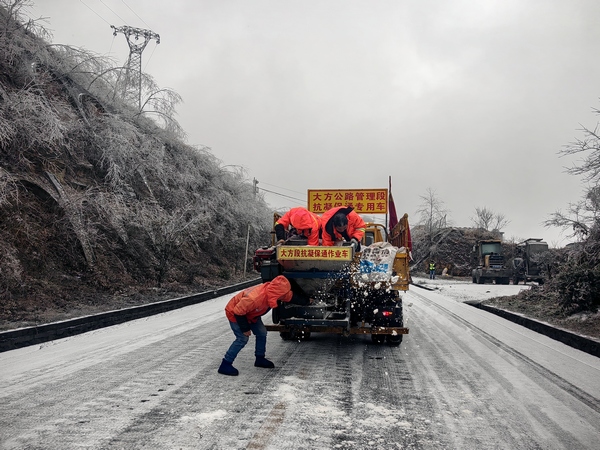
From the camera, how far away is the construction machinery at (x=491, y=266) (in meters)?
32.6

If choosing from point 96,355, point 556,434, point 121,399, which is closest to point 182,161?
point 96,355

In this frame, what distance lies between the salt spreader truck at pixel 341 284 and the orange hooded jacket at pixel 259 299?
1.21m

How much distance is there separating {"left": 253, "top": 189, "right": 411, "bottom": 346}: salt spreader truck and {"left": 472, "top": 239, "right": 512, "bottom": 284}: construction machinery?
91.1 feet

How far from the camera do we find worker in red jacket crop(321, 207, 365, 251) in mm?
7395

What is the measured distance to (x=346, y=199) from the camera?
49.4 ft

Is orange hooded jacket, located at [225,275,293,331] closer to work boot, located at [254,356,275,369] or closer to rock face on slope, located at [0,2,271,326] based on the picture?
work boot, located at [254,356,275,369]

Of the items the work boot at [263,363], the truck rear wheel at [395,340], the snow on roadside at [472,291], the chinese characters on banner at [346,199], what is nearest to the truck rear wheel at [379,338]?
the truck rear wheel at [395,340]

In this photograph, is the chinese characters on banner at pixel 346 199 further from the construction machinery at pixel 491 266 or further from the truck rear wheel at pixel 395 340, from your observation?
the construction machinery at pixel 491 266

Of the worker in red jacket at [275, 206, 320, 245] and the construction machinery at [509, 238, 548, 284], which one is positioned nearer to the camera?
the worker in red jacket at [275, 206, 320, 245]

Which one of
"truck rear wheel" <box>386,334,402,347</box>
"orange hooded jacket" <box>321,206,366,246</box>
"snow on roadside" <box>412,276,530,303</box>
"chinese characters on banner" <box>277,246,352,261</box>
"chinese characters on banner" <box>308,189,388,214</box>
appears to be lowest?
"truck rear wheel" <box>386,334,402,347</box>

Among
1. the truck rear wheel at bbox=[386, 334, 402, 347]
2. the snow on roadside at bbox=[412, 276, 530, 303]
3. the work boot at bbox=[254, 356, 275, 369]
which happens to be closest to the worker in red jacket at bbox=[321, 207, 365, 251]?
the truck rear wheel at bbox=[386, 334, 402, 347]

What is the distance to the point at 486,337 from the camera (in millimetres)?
9023

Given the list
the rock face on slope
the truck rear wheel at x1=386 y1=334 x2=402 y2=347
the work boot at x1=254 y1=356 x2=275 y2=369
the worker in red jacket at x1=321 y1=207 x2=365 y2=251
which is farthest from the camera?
the rock face on slope

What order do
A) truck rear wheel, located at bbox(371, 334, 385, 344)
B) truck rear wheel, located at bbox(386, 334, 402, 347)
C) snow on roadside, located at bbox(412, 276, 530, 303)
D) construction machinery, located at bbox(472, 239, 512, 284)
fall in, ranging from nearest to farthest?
truck rear wheel, located at bbox(386, 334, 402, 347)
truck rear wheel, located at bbox(371, 334, 385, 344)
snow on roadside, located at bbox(412, 276, 530, 303)
construction machinery, located at bbox(472, 239, 512, 284)
